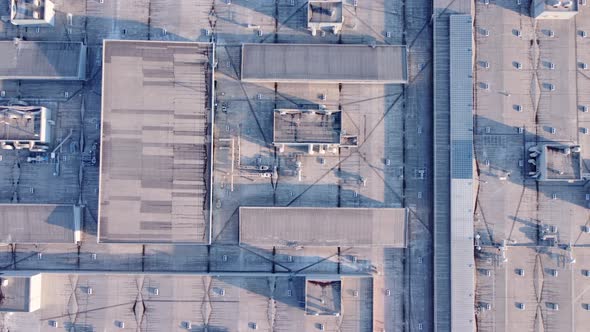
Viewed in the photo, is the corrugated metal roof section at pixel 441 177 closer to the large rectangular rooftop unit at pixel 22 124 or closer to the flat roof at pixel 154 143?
the flat roof at pixel 154 143

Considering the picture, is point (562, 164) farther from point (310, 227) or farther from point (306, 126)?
point (310, 227)

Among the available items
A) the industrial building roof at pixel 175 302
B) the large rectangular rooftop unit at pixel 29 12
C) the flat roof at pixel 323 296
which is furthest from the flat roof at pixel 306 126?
the large rectangular rooftop unit at pixel 29 12

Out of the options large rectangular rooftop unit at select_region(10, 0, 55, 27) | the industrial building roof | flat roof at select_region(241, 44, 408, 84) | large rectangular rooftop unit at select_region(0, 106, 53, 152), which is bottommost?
the industrial building roof

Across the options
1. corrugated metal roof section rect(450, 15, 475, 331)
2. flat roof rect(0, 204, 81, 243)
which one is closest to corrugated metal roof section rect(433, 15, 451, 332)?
corrugated metal roof section rect(450, 15, 475, 331)

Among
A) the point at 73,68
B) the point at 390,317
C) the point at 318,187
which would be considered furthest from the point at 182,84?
the point at 390,317

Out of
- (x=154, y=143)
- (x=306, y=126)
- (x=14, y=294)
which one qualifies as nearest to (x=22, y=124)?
(x=154, y=143)

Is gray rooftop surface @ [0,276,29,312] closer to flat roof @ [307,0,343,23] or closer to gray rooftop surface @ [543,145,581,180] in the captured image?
flat roof @ [307,0,343,23]

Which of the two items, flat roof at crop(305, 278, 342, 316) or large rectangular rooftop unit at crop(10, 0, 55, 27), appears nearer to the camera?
flat roof at crop(305, 278, 342, 316)
